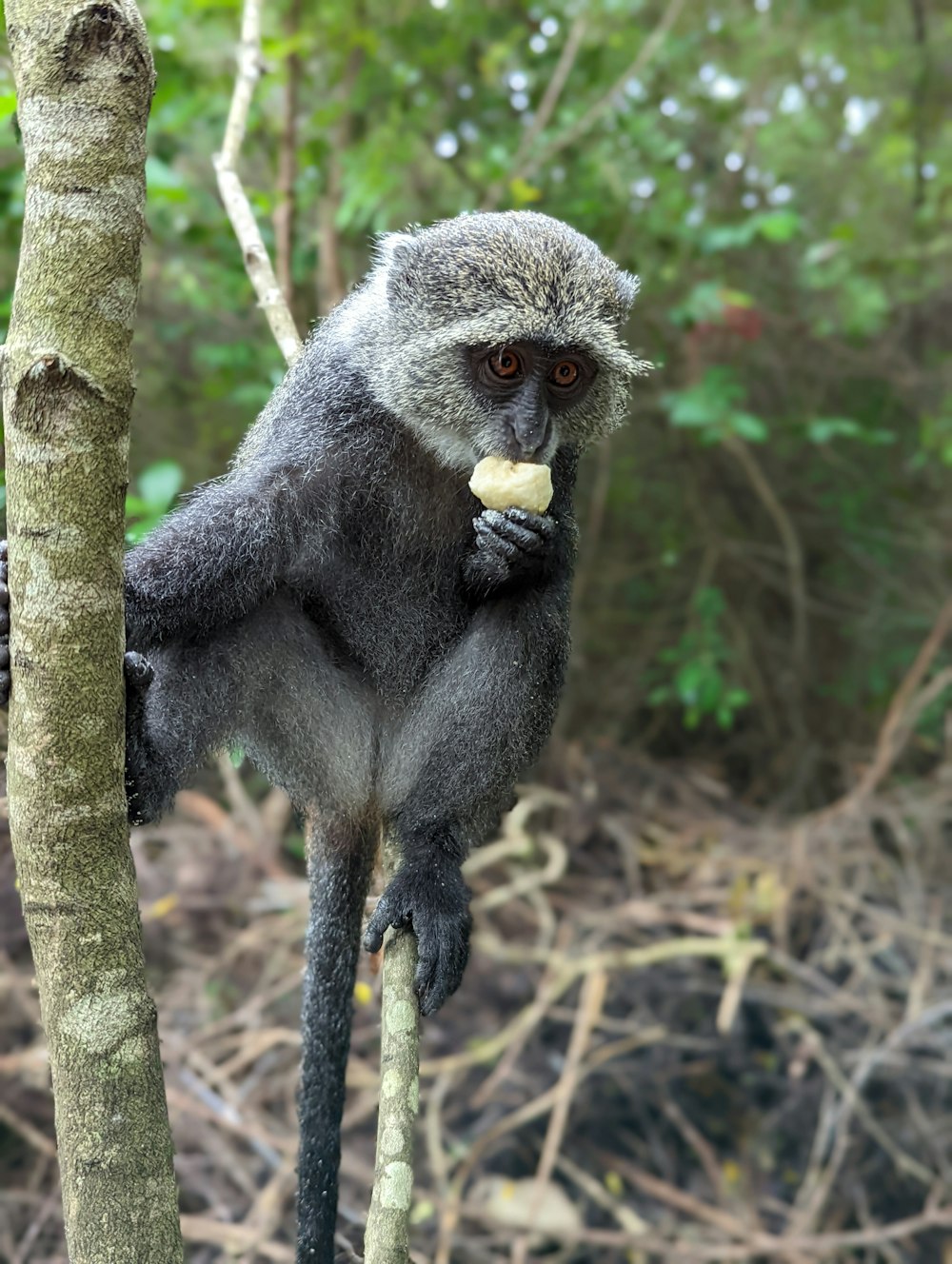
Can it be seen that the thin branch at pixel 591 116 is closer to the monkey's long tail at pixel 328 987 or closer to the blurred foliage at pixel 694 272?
the blurred foliage at pixel 694 272

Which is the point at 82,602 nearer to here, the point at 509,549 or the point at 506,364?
the point at 509,549

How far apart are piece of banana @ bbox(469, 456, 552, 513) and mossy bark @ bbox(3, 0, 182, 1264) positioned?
1464 millimetres

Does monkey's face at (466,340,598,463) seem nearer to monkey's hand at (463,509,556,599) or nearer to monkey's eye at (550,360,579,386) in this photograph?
monkey's eye at (550,360,579,386)

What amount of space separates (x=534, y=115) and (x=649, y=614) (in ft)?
11.9

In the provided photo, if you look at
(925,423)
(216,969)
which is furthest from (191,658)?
(925,423)

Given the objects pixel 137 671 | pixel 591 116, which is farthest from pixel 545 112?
pixel 137 671

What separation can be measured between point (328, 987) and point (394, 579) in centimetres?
119

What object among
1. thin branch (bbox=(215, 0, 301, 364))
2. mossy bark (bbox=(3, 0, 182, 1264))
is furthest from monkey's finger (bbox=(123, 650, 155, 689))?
thin branch (bbox=(215, 0, 301, 364))

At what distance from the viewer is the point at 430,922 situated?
2.96 meters

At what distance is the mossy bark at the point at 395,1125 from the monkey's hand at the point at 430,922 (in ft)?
1.29

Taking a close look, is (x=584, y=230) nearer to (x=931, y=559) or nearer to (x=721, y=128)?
(x=721, y=128)

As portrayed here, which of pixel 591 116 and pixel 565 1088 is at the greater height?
pixel 591 116

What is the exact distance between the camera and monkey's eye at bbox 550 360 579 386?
134 inches

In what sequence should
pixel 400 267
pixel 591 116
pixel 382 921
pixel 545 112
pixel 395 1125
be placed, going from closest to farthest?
1. pixel 395 1125
2. pixel 382 921
3. pixel 400 267
4. pixel 591 116
5. pixel 545 112
